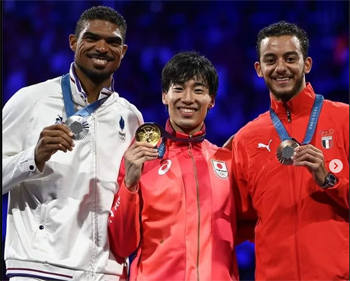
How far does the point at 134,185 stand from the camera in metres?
2.85

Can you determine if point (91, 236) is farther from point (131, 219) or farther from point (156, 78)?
point (156, 78)

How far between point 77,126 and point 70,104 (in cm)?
26

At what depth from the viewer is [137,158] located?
278 centimetres

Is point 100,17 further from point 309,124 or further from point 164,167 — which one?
point 309,124

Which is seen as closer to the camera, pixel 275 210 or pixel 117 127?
pixel 275 210

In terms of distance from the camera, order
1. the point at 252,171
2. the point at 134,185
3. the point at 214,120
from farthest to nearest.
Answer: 1. the point at 214,120
2. the point at 252,171
3. the point at 134,185

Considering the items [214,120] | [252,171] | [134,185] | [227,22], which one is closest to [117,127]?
[134,185]

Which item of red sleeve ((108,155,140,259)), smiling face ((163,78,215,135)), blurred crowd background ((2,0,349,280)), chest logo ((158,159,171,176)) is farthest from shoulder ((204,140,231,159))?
blurred crowd background ((2,0,349,280))

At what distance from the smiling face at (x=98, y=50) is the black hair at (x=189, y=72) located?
27 centimetres

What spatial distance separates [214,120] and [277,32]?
216 centimetres

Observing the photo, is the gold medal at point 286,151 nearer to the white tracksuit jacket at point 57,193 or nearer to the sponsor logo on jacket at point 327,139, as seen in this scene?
the sponsor logo on jacket at point 327,139

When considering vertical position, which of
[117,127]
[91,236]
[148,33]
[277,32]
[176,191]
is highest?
[148,33]

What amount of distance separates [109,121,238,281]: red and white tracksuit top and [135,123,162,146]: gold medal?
22 centimetres

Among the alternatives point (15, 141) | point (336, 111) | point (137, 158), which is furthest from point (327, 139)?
point (15, 141)
